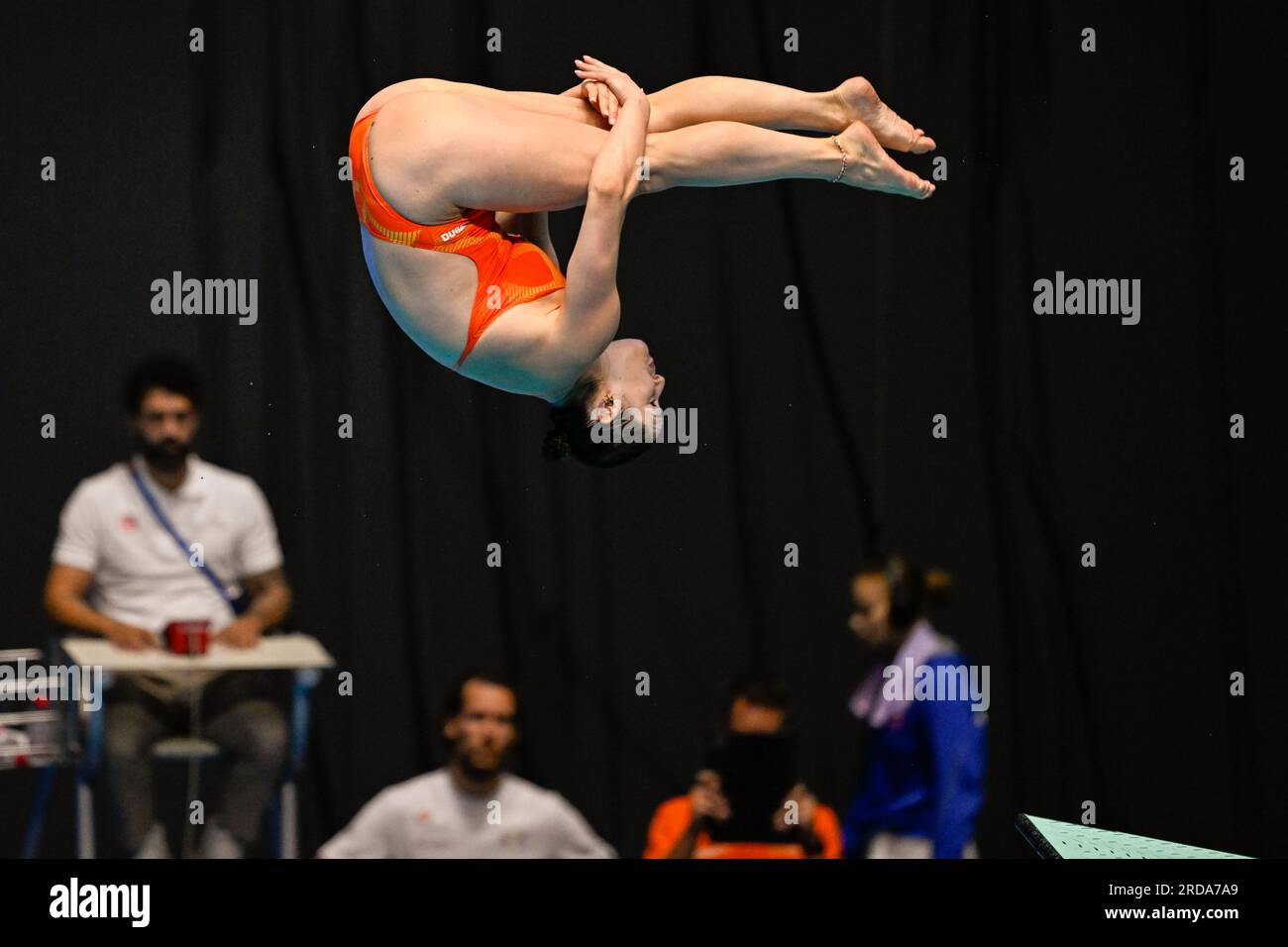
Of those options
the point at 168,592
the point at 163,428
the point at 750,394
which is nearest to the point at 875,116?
the point at 750,394

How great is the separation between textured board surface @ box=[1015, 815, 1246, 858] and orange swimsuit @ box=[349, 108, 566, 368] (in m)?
1.41

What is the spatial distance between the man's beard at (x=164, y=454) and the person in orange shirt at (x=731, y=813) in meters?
1.46

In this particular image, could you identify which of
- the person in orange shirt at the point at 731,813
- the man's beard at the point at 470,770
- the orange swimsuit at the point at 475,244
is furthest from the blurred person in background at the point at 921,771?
the orange swimsuit at the point at 475,244

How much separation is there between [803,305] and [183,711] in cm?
190

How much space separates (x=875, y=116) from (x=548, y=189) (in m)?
0.75

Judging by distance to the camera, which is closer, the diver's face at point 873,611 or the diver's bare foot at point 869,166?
the diver's bare foot at point 869,166

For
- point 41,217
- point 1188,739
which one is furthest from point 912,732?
point 41,217

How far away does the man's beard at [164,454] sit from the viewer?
15.7 ft

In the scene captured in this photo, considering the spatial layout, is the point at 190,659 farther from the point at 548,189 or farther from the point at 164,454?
the point at 548,189

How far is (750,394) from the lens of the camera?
5.26 meters

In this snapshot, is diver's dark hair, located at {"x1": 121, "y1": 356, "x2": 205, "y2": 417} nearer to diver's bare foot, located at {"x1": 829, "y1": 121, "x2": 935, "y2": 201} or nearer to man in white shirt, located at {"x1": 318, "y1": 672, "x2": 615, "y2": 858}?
man in white shirt, located at {"x1": 318, "y1": 672, "x2": 615, "y2": 858}

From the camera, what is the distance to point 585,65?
12.4ft

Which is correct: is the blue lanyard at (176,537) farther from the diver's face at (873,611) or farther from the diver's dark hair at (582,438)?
the diver's face at (873,611)

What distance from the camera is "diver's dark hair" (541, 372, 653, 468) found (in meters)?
3.76
